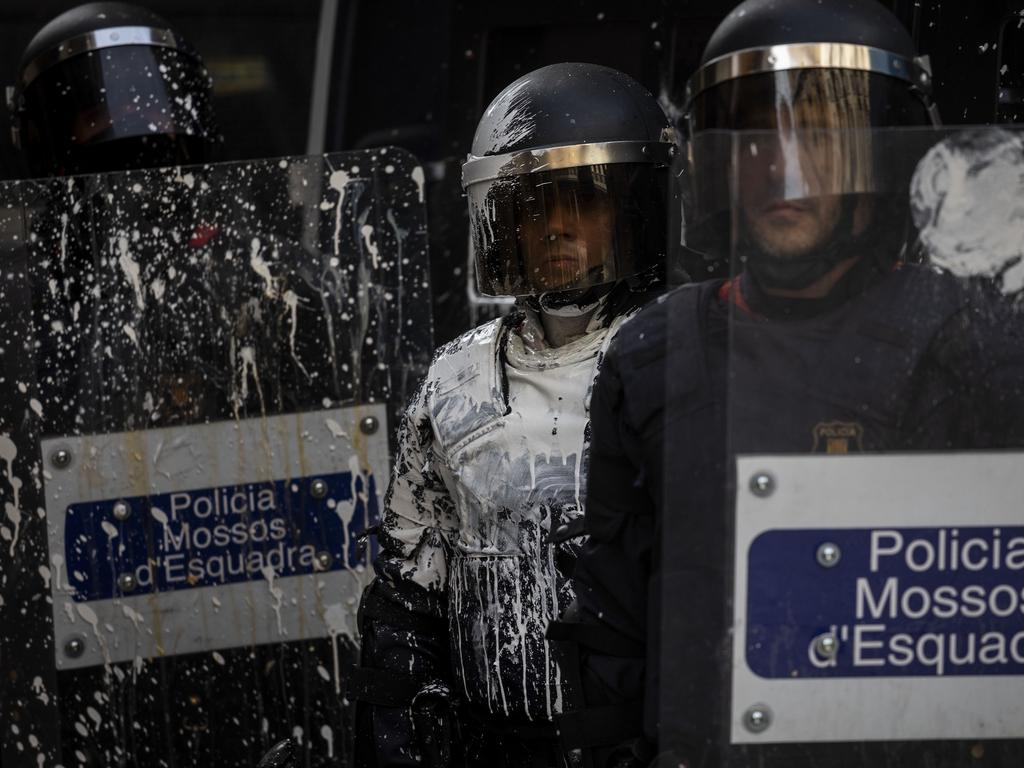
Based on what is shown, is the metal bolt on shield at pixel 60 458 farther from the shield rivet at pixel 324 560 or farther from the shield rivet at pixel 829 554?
the shield rivet at pixel 829 554

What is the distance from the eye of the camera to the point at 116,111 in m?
3.16

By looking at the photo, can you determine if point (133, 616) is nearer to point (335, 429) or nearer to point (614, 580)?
point (335, 429)

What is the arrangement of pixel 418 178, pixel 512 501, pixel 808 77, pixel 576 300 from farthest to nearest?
pixel 418 178 → pixel 576 300 → pixel 512 501 → pixel 808 77

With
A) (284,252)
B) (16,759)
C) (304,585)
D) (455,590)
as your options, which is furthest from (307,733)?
(284,252)

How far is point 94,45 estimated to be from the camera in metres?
3.20

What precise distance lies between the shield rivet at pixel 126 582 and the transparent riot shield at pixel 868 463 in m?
1.70

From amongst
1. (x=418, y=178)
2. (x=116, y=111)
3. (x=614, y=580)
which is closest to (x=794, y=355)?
(x=614, y=580)

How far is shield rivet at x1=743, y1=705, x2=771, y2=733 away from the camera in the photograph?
50.6 inches

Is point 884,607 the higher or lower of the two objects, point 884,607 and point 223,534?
the higher

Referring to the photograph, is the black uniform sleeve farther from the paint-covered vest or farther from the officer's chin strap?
the officer's chin strap

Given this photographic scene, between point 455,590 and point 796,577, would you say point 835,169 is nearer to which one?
point 796,577

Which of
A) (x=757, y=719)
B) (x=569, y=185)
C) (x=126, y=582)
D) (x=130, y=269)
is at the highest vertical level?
(x=569, y=185)

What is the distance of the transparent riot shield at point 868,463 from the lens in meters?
1.25

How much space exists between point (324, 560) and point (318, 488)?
0.49 feet
